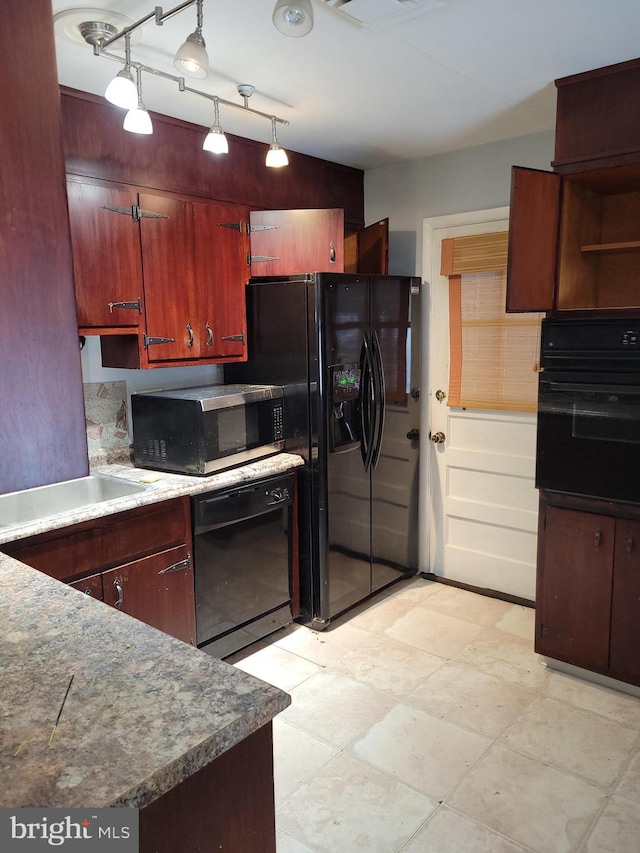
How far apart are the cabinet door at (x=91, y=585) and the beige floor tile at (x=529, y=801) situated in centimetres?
142

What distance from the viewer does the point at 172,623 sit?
2555 mm

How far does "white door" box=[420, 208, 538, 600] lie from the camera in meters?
3.45

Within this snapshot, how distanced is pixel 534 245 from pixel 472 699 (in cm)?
192

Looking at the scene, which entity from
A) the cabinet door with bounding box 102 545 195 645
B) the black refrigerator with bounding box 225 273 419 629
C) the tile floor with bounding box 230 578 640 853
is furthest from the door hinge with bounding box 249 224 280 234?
the tile floor with bounding box 230 578 640 853

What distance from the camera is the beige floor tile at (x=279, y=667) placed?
2.76 meters

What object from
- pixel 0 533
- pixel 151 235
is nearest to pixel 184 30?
pixel 151 235

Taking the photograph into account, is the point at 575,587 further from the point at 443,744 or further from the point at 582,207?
the point at 582,207

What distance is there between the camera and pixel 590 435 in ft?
8.25

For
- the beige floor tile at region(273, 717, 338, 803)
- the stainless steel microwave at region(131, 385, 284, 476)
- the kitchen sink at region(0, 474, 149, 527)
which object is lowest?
the beige floor tile at region(273, 717, 338, 803)

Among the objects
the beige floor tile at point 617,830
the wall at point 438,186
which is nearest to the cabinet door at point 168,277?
the wall at point 438,186

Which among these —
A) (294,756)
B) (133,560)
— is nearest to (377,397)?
(133,560)

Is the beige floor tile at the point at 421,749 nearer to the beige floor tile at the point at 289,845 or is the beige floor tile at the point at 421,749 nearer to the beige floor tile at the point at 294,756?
the beige floor tile at the point at 294,756

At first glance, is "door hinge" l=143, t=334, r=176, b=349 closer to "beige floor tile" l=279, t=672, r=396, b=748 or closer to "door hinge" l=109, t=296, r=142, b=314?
"door hinge" l=109, t=296, r=142, b=314

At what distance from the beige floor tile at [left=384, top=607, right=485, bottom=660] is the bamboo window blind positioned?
1191mm
